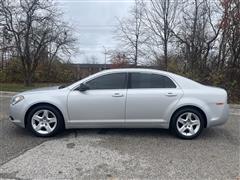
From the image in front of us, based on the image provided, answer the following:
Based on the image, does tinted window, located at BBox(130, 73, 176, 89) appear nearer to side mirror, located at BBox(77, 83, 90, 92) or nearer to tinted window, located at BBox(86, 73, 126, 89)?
tinted window, located at BBox(86, 73, 126, 89)

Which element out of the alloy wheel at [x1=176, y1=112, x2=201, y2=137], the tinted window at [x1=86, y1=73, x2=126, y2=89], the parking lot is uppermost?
the tinted window at [x1=86, y1=73, x2=126, y2=89]

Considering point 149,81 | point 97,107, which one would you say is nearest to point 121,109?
point 97,107

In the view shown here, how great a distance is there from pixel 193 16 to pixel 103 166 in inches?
578

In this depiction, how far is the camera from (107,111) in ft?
18.8

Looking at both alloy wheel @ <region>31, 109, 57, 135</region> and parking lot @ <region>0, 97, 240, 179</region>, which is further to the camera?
alloy wheel @ <region>31, 109, 57, 135</region>

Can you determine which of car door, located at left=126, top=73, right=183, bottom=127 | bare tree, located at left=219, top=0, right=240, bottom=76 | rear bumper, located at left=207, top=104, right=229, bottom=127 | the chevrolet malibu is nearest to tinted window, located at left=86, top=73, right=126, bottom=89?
the chevrolet malibu

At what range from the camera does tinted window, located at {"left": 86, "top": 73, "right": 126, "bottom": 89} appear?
586cm

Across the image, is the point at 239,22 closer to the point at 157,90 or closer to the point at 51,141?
the point at 157,90

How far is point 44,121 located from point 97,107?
3.68 ft

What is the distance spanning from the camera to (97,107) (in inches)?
225

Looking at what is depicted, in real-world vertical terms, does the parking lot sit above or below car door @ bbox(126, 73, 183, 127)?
below

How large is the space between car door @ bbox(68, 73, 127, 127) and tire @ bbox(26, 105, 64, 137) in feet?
0.94

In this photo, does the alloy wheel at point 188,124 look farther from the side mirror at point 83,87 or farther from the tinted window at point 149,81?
the side mirror at point 83,87

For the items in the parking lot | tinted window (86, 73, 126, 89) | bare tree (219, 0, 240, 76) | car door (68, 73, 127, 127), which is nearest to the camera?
the parking lot
